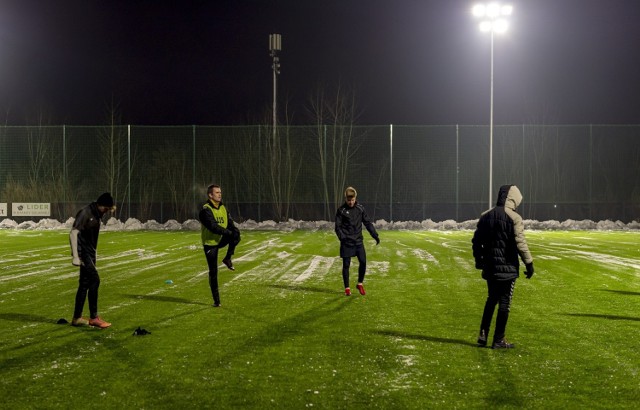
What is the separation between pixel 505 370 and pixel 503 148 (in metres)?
32.8

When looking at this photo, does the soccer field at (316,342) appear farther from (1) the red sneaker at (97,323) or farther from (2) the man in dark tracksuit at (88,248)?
(2) the man in dark tracksuit at (88,248)

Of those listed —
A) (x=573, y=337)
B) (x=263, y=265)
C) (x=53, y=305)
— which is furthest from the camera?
(x=263, y=265)

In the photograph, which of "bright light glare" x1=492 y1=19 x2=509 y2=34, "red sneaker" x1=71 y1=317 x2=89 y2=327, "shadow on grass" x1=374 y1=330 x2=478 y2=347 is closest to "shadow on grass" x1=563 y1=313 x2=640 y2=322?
"shadow on grass" x1=374 y1=330 x2=478 y2=347

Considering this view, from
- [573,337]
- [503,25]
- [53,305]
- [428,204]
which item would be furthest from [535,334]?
[428,204]

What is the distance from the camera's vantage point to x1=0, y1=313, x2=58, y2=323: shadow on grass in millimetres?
9391

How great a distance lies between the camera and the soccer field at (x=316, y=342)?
231 inches

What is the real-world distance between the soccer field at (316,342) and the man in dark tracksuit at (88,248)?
0.24m

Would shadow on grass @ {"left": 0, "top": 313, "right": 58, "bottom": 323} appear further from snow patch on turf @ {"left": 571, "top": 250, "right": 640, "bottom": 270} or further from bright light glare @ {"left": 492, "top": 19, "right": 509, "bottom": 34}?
bright light glare @ {"left": 492, "top": 19, "right": 509, "bottom": 34}

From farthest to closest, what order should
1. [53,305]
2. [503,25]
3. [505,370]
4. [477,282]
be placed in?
[503,25] < [477,282] < [53,305] < [505,370]

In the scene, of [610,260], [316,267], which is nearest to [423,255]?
[316,267]

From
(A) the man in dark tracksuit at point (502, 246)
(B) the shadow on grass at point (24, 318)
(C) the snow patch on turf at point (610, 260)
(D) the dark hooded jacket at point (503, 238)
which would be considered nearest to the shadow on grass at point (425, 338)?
(A) the man in dark tracksuit at point (502, 246)

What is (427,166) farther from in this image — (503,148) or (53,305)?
(53,305)

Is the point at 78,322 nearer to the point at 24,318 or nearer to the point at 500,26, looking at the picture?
the point at 24,318

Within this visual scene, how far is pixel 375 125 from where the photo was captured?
124ft
